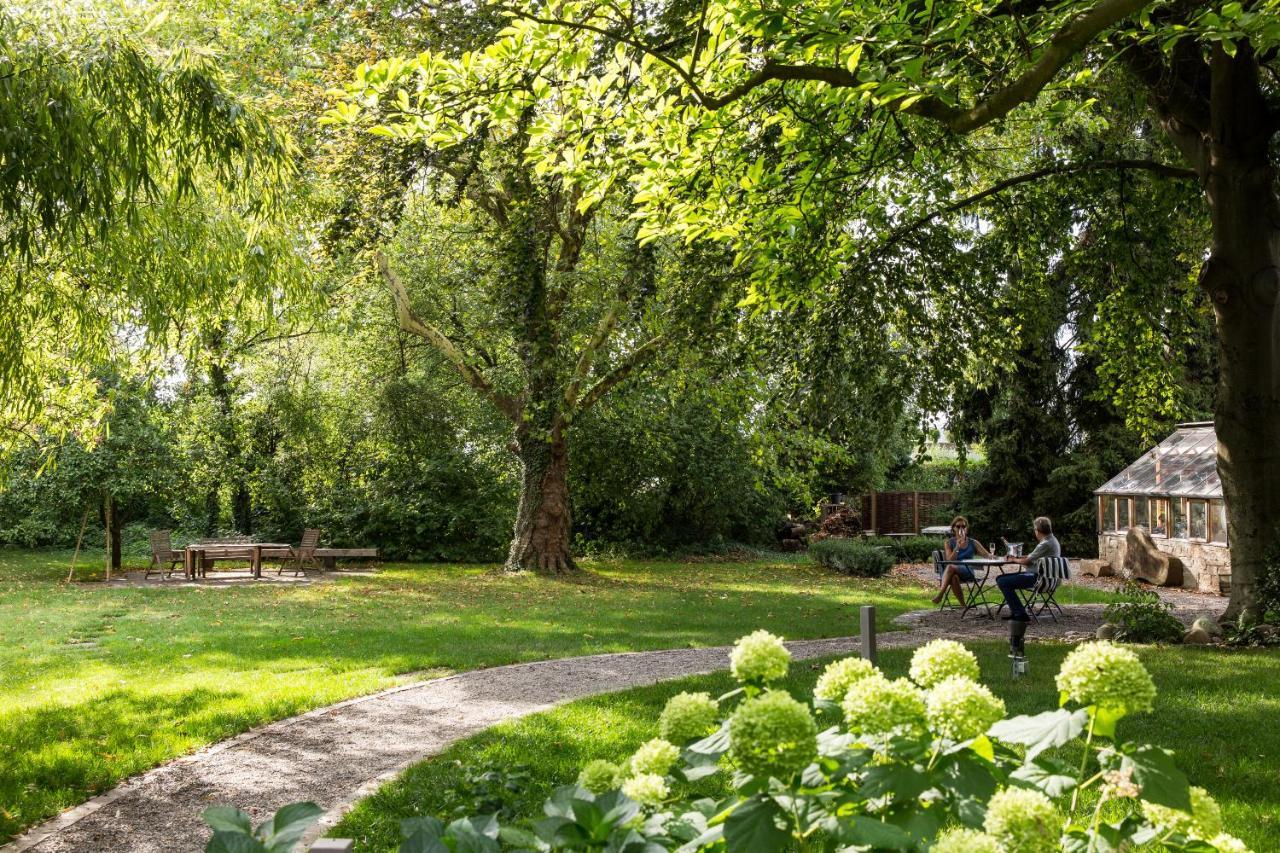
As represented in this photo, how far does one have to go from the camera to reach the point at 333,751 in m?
6.87

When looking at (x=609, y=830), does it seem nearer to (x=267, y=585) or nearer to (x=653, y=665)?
(x=653, y=665)

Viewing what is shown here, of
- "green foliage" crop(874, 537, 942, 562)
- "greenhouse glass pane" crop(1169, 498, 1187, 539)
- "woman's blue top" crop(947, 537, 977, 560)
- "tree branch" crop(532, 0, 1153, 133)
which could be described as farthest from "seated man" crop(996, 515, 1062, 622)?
"green foliage" crop(874, 537, 942, 562)

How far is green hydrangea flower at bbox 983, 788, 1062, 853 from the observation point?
5.48ft

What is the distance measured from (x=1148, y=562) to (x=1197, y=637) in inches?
376

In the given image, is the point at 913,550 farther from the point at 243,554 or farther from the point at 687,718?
the point at 687,718

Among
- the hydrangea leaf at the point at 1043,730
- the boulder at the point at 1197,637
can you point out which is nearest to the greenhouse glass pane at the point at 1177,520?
the boulder at the point at 1197,637

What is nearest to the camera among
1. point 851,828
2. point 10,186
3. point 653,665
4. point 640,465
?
point 851,828

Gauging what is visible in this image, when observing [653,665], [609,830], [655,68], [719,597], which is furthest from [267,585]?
[609,830]

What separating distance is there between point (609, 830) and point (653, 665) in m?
8.82

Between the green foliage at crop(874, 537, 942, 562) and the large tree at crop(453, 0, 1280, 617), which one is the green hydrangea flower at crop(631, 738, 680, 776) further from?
the green foliage at crop(874, 537, 942, 562)

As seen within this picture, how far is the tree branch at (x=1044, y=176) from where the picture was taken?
1129 centimetres

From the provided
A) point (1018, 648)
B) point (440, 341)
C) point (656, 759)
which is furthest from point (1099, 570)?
point (656, 759)

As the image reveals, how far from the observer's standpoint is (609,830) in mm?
1720

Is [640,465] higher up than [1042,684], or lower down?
higher up
